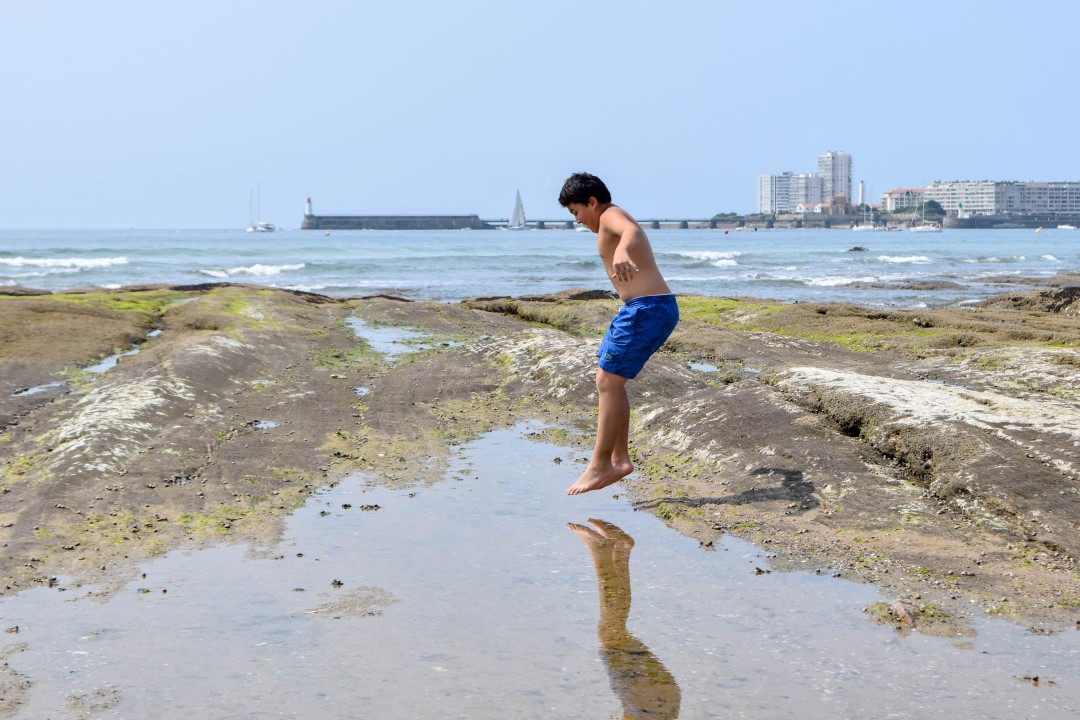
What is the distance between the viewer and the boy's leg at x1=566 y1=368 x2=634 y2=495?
22.7 ft

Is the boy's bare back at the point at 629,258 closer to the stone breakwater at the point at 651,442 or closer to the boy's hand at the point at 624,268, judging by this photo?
the boy's hand at the point at 624,268

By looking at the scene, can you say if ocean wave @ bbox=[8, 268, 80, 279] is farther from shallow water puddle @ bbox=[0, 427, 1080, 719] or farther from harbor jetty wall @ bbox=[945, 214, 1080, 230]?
harbor jetty wall @ bbox=[945, 214, 1080, 230]

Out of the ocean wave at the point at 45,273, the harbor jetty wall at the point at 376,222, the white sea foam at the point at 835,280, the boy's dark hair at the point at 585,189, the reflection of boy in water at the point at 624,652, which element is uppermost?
the harbor jetty wall at the point at 376,222

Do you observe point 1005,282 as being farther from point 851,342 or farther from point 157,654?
point 157,654

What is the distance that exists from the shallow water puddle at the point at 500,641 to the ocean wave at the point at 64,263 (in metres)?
56.9

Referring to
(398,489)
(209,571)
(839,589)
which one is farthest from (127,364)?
(839,589)

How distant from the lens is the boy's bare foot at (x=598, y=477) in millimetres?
7090

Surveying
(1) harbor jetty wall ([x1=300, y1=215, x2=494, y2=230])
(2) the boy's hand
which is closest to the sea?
(2) the boy's hand

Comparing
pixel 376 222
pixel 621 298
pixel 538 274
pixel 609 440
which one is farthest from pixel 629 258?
pixel 376 222

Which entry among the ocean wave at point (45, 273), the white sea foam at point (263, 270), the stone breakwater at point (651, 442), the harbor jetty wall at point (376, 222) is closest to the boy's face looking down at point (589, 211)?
the stone breakwater at point (651, 442)

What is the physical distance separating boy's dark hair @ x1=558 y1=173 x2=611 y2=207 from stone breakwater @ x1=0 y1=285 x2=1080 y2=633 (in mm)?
1990

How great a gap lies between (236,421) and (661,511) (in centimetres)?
430

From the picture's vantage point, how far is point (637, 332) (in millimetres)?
6719

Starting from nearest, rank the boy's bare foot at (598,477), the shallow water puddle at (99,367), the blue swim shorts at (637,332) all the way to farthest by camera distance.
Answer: the blue swim shorts at (637,332) → the boy's bare foot at (598,477) → the shallow water puddle at (99,367)
